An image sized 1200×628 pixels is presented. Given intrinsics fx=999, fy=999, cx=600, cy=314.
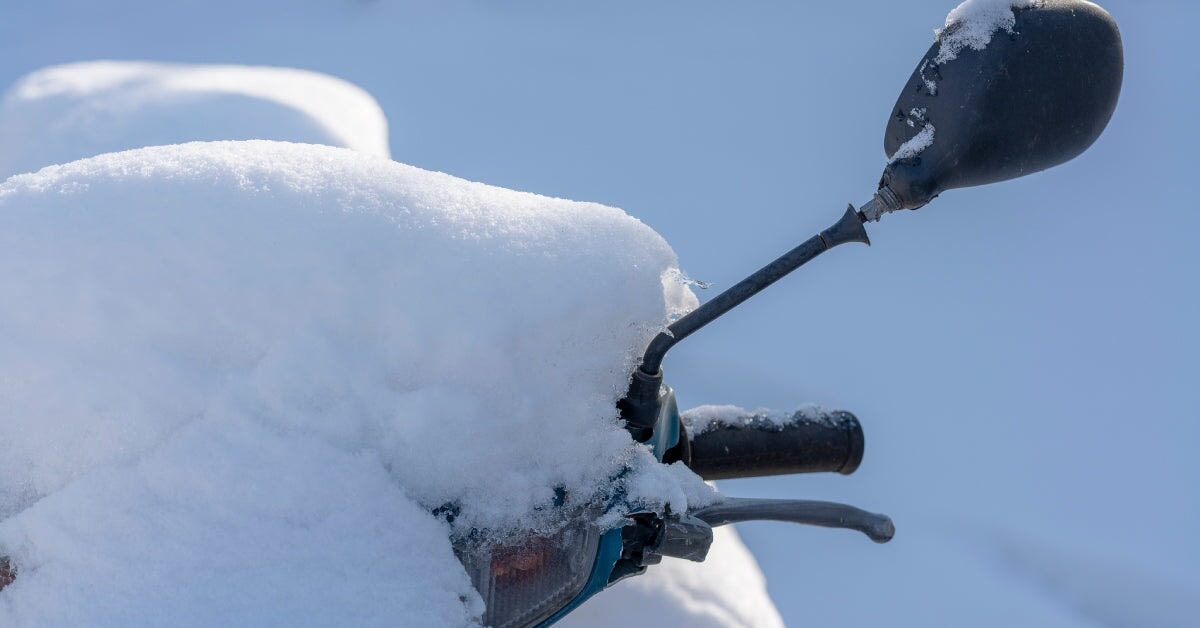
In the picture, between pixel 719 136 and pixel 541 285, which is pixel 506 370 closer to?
pixel 541 285

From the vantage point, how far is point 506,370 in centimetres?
80

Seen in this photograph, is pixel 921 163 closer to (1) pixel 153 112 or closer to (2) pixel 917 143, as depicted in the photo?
(2) pixel 917 143

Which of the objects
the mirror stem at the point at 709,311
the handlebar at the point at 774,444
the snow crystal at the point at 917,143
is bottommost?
the handlebar at the point at 774,444

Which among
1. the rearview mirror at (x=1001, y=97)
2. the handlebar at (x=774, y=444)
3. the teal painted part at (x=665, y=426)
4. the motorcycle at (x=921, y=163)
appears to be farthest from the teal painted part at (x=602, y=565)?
the rearview mirror at (x=1001, y=97)

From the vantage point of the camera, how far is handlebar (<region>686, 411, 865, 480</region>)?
1.16 m

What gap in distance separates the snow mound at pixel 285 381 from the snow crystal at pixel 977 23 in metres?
0.30

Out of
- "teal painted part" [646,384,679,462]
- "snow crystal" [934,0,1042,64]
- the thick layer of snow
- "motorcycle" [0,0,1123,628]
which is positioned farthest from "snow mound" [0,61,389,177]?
"snow crystal" [934,0,1042,64]

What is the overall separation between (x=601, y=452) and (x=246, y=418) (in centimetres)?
→ 30

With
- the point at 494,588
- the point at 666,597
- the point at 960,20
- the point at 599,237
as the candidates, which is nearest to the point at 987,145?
the point at 960,20

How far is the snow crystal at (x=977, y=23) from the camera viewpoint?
82 cm

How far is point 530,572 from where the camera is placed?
2.85 feet

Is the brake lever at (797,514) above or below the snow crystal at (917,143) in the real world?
below

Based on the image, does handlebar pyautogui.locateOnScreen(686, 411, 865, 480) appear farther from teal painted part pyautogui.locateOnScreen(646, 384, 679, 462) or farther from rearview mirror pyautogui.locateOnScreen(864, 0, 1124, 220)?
rearview mirror pyautogui.locateOnScreen(864, 0, 1124, 220)

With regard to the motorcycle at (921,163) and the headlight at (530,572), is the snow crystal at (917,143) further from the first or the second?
the headlight at (530,572)
